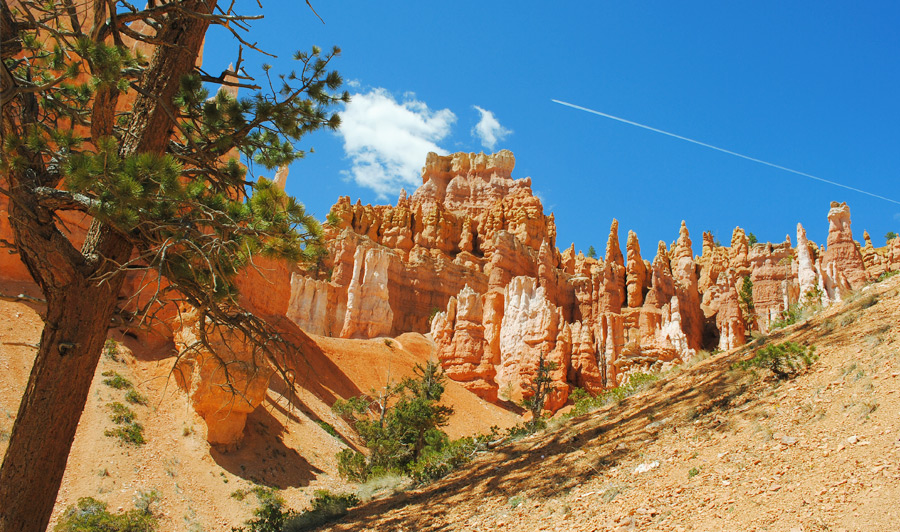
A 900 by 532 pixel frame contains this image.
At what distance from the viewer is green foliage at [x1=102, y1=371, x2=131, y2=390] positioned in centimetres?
2038

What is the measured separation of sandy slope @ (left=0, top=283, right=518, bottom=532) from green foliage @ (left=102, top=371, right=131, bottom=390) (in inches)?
9.4

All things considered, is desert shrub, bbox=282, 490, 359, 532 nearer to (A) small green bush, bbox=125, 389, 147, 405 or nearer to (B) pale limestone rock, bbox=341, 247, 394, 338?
(A) small green bush, bbox=125, 389, 147, 405

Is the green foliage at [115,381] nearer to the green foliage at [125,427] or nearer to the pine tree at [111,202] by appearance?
the green foliage at [125,427]

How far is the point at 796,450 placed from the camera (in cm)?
610

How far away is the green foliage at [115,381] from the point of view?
66.8ft

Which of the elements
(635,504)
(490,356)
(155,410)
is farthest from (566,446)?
(490,356)

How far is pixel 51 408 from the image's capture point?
6484 mm

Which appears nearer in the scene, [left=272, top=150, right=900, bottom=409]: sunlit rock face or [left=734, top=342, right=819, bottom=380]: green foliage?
→ [left=734, top=342, right=819, bottom=380]: green foliage

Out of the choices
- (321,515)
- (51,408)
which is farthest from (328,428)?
(51,408)

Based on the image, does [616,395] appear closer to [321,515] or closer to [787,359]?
[787,359]

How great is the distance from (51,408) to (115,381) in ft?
52.1

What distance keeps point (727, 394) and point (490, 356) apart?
38261 mm

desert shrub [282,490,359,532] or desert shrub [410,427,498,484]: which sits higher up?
desert shrub [410,427,498,484]

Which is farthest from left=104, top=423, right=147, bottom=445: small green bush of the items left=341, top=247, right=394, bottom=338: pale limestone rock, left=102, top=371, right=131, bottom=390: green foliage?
left=341, top=247, right=394, bottom=338: pale limestone rock
